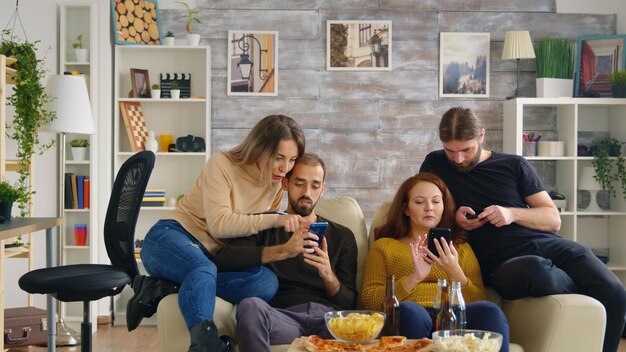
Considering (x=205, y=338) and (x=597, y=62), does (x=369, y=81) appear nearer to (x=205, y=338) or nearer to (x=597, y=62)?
(x=597, y=62)

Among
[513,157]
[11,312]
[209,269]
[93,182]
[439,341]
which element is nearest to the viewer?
[439,341]

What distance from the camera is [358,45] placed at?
630 centimetres

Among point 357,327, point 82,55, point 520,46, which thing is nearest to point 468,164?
point 357,327

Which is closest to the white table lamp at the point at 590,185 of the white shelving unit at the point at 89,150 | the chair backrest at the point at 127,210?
the chair backrest at the point at 127,210

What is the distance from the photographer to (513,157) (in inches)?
161

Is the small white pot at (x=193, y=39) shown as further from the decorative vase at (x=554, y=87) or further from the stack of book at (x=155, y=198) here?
the decorative vase at (x=554, y=87)

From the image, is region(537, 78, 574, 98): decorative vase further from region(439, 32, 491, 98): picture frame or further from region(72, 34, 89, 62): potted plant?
region(72, 34, 89, 62): potted plant

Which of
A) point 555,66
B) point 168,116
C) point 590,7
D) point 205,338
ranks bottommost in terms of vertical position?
point 205,338

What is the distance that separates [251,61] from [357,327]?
141 inches

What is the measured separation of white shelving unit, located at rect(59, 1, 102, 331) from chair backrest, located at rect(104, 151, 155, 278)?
1643 millimetres

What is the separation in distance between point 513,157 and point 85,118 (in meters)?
2.86

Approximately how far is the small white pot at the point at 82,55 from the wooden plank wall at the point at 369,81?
0.61 m

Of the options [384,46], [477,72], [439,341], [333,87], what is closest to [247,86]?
[333,87]

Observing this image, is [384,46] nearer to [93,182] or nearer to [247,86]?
[247,86]
